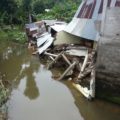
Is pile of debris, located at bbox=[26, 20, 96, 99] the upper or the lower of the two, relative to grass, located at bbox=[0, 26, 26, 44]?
upper

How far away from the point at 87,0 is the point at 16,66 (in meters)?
6.64

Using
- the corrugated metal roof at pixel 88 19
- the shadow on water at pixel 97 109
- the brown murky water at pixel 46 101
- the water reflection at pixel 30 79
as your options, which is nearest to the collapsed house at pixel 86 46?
the corrugated metal roof at pixel 88 19

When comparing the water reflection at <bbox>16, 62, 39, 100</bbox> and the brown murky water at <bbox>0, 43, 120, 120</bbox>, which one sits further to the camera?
the water reflection at <bbox>16, 62, 39, 100</bbox>

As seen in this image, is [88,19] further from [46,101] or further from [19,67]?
[46,101]

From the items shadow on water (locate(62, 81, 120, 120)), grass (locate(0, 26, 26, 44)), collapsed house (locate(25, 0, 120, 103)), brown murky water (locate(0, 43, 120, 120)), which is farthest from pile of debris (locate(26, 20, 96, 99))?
grass (locate(0, 26, 26, 44))

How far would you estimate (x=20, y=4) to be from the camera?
36.1 meters

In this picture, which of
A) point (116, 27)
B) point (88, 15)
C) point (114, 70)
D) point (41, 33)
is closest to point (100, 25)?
point (116, 27)

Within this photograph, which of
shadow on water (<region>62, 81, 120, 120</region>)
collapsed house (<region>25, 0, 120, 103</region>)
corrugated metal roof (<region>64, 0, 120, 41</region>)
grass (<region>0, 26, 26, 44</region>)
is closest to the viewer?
shadow on water (<region>62, 81, 120, 120</region>)

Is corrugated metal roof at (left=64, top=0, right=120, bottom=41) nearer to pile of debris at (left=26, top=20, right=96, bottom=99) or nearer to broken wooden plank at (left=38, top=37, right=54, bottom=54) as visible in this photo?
pile of debris at (left=26, top=20, right=96, bottom=99)

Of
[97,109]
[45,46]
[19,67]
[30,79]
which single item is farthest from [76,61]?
[45,46]

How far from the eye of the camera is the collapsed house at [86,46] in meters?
10.8

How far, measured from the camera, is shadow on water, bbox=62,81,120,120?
34.1 feet

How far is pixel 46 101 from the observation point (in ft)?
39.0

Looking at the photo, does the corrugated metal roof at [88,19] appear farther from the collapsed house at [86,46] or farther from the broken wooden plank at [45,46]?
the broken wooden plank at [45,46]
